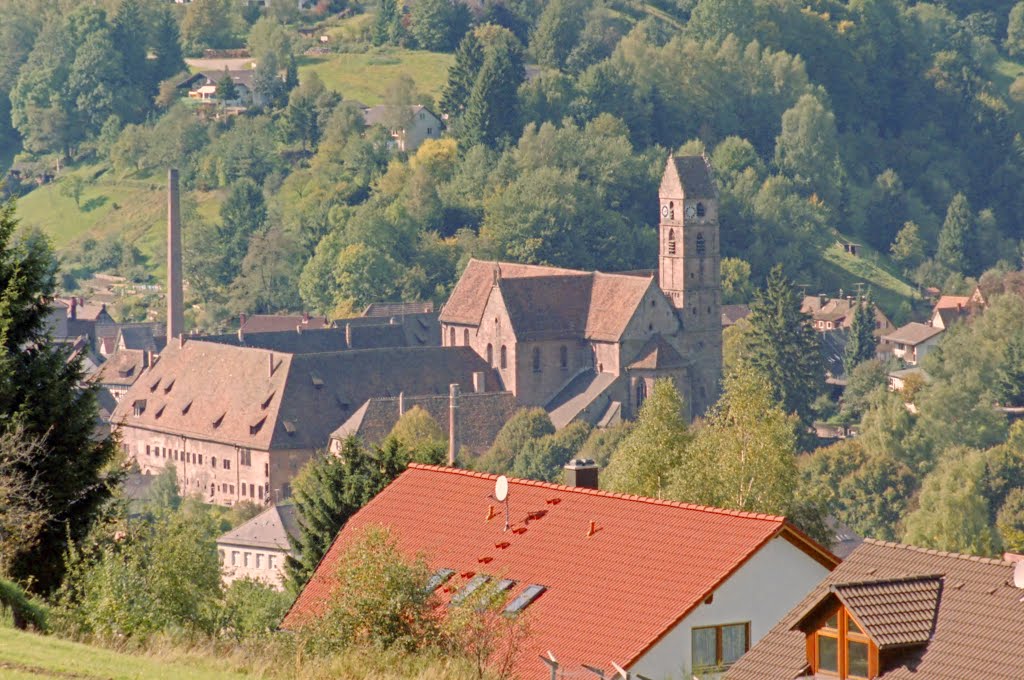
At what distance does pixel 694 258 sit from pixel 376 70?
47.2 metres

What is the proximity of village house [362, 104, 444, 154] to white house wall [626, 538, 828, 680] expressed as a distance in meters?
113

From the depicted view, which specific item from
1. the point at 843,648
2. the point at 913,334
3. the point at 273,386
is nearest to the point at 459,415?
the point at 273,386

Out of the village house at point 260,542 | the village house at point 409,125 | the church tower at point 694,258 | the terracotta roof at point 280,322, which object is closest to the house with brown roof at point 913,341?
the church tower at point 694,258

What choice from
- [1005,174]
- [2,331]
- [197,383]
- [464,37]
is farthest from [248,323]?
[2,331]

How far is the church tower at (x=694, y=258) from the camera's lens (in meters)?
102

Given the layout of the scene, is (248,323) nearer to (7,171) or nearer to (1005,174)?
(7,171)

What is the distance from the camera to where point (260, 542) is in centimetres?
7275

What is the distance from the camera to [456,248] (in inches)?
4801

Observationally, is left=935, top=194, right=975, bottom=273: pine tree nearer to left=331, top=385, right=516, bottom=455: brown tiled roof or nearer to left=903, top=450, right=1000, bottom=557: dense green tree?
left=331, top=385, right=516, bottom=455: brown tiled roof

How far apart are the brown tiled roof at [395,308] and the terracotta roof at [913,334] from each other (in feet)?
72.2

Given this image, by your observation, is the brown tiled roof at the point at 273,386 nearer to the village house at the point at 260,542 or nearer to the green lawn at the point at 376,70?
the village house at the point at 260,542

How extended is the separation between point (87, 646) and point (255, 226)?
111 m

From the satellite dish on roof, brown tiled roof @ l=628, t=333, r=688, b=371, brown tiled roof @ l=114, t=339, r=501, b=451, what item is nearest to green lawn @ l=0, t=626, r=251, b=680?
the satellite dish on roof

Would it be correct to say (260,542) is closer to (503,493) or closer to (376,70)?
(503,493)
